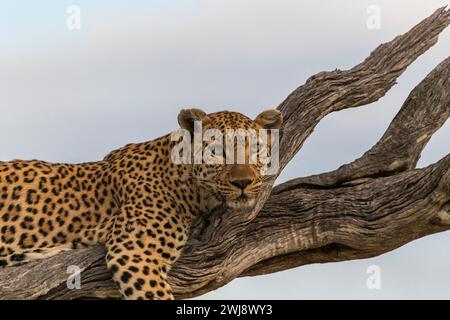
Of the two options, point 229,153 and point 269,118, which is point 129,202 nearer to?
point 229,153

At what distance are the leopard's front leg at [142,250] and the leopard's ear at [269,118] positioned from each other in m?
1.59

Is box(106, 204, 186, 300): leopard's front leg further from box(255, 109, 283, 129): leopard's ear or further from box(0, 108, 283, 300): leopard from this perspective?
box(255, 109, 283, 129): leopard's ear

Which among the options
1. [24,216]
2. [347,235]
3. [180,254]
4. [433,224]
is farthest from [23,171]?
[433,224]

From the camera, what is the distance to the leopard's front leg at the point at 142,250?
1062 centimetres

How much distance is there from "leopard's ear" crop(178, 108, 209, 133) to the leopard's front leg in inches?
42.1

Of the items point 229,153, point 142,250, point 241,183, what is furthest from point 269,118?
point 142,250

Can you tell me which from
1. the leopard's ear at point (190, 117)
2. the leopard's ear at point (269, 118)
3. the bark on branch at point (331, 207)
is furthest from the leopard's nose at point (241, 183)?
the leopard's ear at point (269, 118)

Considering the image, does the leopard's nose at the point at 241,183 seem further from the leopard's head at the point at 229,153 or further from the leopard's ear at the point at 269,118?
the leopard's ear at the point at 269,118

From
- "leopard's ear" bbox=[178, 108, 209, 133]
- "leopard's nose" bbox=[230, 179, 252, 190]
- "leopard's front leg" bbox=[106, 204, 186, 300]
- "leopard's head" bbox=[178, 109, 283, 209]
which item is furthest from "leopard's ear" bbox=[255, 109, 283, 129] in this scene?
"leopard's front leg" bbox=[106, 204, 186, 300]

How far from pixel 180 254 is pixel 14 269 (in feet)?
6.48

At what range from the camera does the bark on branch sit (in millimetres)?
11359

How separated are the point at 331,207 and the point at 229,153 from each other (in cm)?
202

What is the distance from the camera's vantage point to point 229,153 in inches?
431
